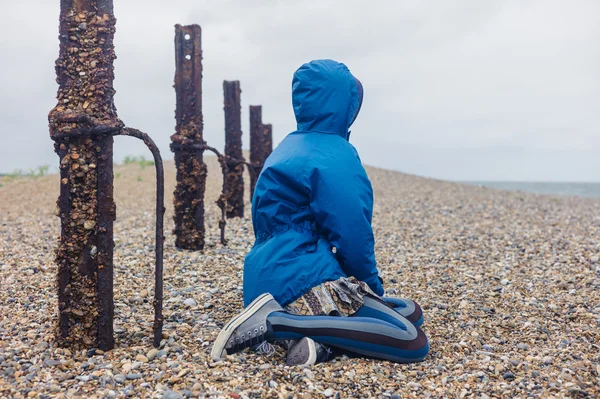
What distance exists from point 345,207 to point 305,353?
899 millimetres

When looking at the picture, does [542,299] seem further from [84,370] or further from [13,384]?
[13,384]

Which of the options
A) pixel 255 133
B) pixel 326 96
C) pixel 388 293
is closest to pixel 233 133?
pixel 255 133

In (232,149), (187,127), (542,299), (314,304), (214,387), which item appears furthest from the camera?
(232,149)

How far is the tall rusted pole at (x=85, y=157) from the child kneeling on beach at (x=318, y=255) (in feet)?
2.84

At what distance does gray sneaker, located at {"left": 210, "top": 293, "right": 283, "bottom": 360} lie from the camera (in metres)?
3.30

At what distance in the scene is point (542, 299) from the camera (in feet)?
17.8

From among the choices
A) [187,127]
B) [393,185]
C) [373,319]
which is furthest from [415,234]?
[393,185]

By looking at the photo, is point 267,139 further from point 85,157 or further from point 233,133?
point 85,157

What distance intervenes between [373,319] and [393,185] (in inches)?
601

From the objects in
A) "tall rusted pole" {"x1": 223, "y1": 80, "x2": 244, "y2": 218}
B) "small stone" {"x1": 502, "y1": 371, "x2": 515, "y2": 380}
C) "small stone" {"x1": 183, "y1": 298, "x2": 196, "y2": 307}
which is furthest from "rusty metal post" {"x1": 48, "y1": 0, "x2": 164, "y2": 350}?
"tall rusted pole" {"x1": 223, "y1": 80, "x2": 244, "y2": 218}

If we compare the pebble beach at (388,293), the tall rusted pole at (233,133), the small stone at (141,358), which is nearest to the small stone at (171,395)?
the pebble beach at (388,293)

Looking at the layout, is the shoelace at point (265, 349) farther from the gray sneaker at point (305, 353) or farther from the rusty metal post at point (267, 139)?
the rusty metal post at point (267, 139)

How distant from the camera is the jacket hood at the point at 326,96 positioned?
3.60 m

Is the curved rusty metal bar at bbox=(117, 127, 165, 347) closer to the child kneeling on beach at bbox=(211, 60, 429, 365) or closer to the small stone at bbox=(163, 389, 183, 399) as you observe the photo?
the child kneeling on beach at bbox=(211, 60, 429, 365)
